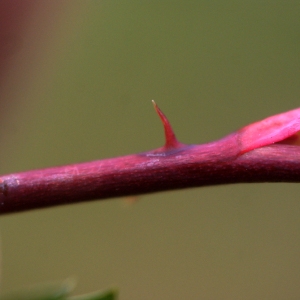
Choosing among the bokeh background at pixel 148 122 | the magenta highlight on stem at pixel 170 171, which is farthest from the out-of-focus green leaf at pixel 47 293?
the bokeh background at pixel 148 122

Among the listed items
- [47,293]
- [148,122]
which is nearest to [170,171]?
[47,293]

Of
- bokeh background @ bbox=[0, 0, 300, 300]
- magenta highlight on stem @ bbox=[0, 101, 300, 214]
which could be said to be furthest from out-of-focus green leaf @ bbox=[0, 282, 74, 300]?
bokeh background @ bbox=[0, 0, 300, 300]

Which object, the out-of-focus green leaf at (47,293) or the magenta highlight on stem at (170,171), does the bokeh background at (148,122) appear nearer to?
the out-of-focus green leaf at (47,293)

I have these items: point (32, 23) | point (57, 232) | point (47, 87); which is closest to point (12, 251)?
point (57, 232)

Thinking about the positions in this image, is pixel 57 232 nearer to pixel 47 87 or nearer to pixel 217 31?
pixel 47 87

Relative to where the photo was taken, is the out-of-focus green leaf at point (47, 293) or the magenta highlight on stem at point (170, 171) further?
the out-of-focus green leaf at point (47, 293)

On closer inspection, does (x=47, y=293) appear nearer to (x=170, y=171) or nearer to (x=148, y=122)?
(x=170, y=171)
